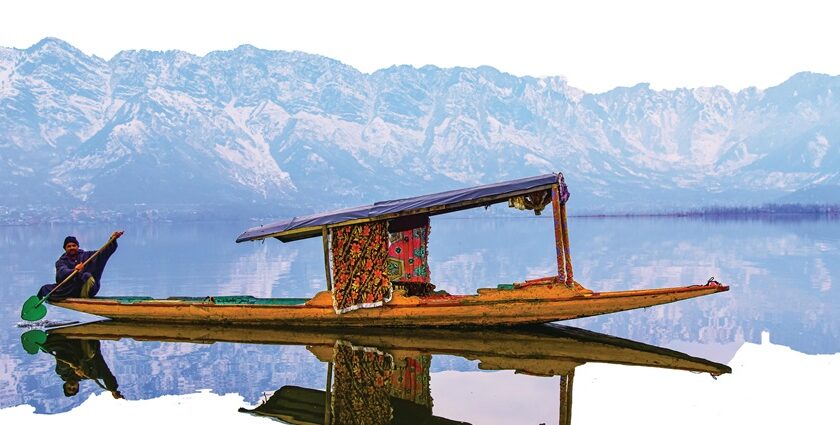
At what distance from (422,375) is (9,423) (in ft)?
19.0

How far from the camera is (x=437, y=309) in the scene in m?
16.4

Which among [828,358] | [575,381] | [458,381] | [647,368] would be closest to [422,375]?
[458,381]

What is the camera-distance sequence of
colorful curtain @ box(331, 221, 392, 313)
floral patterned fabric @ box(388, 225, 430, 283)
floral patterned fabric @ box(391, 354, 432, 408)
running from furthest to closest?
1. floral patterned fabric @ box(388, 225, 430, 283)
2. colorful curtain @ box(331, 221, 392, 313)
3. floral patterned fabric @ box(391, 354, 432, 408)

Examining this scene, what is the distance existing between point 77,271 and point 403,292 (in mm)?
7224

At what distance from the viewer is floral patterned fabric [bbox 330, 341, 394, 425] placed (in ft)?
37.8

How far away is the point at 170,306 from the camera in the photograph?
18094 millimetres

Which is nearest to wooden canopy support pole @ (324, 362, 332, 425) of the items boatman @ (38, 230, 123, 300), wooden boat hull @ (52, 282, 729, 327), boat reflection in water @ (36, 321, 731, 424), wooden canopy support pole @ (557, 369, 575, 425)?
boat reflection in water @ (36, 321, 731, 424)

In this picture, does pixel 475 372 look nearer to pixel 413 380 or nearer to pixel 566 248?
pixel 413 380

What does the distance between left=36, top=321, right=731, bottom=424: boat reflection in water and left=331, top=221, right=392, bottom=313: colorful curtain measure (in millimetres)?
740

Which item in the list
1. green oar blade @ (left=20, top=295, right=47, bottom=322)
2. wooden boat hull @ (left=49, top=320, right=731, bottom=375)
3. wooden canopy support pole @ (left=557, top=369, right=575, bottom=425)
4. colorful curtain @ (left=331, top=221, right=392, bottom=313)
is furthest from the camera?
green oar blade @ (left=20, top=295, right=47, bottom=322)

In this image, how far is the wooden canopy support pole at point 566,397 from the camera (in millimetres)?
11312

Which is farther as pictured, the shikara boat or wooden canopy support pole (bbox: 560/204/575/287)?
the shikara boat

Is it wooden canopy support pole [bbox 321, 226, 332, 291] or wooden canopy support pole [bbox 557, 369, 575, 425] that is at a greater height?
wooden canopy support pole [bbox 321, 226, 332, 291]

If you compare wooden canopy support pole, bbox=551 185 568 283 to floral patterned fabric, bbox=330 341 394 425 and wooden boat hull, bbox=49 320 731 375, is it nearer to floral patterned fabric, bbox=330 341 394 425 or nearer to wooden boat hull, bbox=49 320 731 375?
wooden boat hull, bbox=49 320 731 375
